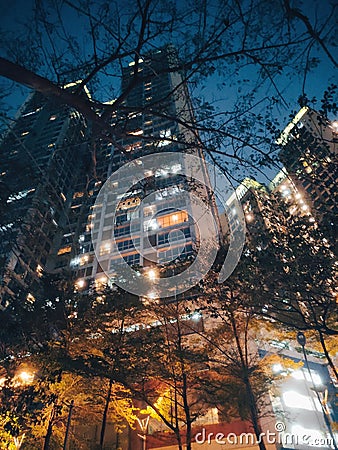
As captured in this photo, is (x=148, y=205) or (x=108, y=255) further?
(x=148, y=205)

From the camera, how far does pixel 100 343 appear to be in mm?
14578

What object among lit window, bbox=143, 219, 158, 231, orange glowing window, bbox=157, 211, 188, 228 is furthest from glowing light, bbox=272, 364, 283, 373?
lit window, bbox=143, 219, 158, 231

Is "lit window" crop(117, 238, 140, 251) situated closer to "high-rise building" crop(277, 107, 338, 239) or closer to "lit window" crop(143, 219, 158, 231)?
"lit window" crop(143, 219, 158, 231)

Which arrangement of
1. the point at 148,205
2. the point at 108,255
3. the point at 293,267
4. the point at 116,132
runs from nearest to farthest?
the point at 116,132
the point at 293,267
the point at 108,255
the point at 148,205

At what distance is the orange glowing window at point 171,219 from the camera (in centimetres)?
4738

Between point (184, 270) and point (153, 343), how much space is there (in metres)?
4.30

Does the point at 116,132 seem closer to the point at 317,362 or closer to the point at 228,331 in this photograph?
the point at 228,331

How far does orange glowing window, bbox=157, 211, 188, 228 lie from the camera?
47375mm

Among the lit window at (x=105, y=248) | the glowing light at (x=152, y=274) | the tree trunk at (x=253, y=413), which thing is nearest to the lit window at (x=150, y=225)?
the lit window at (x=105, y=248)

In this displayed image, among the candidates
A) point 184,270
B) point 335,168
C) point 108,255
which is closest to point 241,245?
point 184,270

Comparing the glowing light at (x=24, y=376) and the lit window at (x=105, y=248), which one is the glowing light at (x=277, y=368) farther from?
the lit window at (x=105, y=248)

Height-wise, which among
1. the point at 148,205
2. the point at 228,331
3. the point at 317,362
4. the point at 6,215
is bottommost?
the point at 6,215

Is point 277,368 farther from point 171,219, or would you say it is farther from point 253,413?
point 171,219

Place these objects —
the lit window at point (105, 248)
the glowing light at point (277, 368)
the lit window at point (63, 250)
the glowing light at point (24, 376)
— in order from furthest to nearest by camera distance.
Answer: the lit window at point (63, 250) < the lit window at point (105, 248) < the glowing light at point (277, 368) < the glowing light at point (24, 376)
